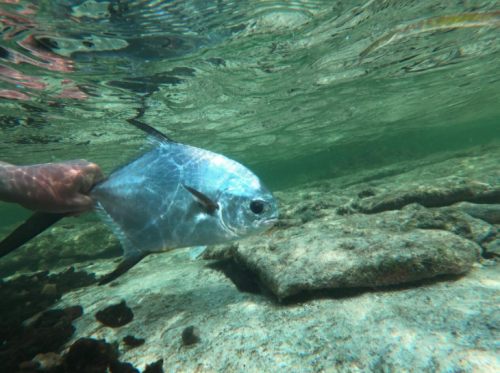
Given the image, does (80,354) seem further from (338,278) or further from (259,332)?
(338,278)

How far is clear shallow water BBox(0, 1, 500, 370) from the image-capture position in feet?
22.1

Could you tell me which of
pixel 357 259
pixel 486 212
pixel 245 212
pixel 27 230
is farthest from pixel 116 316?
pixel 486 212

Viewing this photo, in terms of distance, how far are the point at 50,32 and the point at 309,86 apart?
39.9ft

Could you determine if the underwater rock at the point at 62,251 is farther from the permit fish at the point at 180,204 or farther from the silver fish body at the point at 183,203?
the silver fish body at the point at 183,203

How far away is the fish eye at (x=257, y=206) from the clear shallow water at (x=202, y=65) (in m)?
1.26

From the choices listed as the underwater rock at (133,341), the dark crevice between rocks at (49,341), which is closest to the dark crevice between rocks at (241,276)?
the underwater rock at (133,341)

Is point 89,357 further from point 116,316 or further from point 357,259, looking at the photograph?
point 357,259

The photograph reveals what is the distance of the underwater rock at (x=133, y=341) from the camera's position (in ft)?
9.84

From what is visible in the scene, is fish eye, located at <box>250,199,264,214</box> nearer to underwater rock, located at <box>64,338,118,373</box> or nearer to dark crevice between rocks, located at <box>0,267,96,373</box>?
underwater rock, located at <box>64,338,118,373</box>

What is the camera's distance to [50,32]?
658 cm

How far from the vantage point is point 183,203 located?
2.05m

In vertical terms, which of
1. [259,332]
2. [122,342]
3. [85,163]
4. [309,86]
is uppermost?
[309,86]

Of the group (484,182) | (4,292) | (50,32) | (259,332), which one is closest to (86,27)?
(50,32)

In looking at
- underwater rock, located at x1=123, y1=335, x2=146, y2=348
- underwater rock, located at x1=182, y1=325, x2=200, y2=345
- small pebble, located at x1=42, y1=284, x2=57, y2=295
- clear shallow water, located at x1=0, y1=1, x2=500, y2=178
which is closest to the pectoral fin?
clear shallow water, located at x1=0, y1=1, x2=500, y2=178
